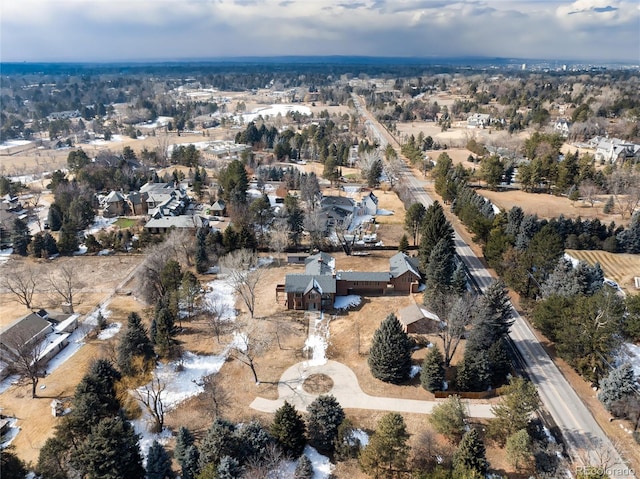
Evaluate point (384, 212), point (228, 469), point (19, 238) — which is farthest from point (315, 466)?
point (19, 238)

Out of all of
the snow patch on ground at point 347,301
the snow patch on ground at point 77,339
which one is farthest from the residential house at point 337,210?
the snow patch on ground at point 77,339

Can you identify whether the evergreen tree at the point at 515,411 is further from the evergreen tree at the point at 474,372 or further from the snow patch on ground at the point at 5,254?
the snow patch on ground at the point at 5,254

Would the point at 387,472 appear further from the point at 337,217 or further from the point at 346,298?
the point at 337,217

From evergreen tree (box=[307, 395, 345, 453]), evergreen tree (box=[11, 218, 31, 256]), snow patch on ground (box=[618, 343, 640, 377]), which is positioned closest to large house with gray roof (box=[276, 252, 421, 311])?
evergreen tree (box=[307, 395, 345, 453])

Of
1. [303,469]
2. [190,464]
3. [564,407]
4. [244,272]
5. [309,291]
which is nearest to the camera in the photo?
[190,464]

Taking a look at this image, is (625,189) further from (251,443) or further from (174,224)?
(174,224)

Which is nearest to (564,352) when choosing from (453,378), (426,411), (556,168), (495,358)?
(495,358)
